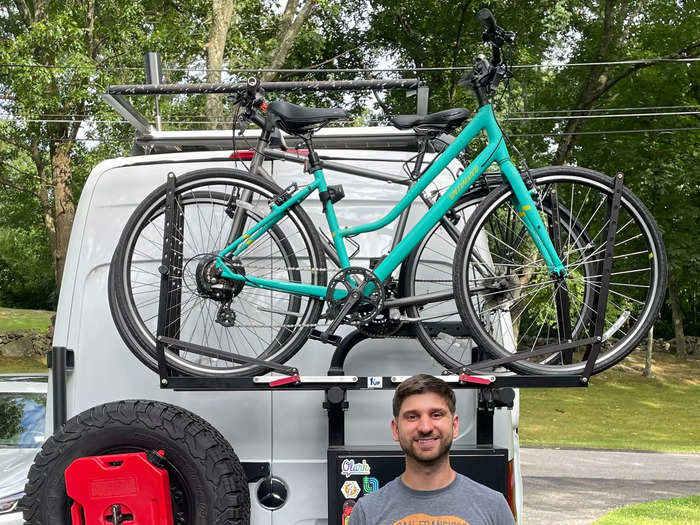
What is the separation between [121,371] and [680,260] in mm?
22425

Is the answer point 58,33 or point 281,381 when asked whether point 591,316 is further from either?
point 58,33

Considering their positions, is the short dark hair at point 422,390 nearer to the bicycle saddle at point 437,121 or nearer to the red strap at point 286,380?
the red strap at point 286,380

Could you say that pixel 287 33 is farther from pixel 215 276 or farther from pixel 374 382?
pixel 374 382

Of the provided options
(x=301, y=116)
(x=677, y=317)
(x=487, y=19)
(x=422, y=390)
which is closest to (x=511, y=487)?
(x=422, y=390)

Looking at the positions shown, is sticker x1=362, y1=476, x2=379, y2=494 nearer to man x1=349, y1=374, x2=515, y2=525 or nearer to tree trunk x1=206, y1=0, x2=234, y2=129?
man x1=349, y1=374, x2=515, y2=525

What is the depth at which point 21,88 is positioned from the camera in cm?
1683

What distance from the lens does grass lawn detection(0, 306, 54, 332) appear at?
34166mm

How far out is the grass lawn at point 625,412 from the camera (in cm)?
1797

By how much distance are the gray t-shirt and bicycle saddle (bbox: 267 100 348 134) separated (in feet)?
6.06

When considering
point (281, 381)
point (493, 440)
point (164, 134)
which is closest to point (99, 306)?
point (281, 381)

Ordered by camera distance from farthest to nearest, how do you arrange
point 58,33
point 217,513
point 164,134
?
point 58,33 < point 164,134 < point 217,513

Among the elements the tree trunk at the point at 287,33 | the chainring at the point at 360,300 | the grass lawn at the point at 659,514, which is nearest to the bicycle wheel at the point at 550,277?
the chainring at the point at 360,300

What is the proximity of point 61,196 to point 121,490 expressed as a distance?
767 inches

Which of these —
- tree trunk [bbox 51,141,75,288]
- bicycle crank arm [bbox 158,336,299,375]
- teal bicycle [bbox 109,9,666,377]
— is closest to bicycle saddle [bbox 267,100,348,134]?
teal bicycle [bbox 109,9,666,377]
